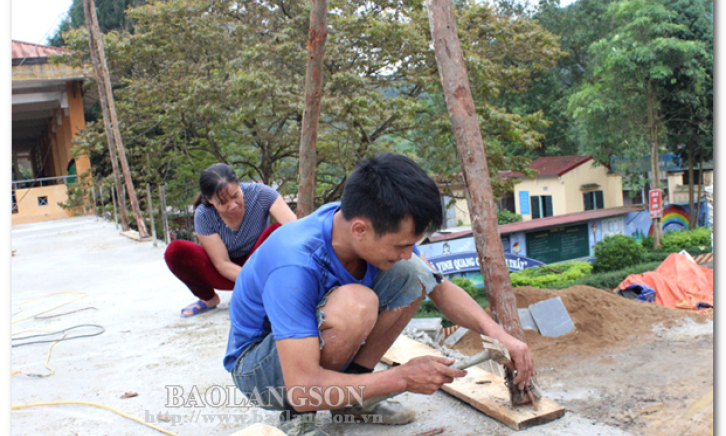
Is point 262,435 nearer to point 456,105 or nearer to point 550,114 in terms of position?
point 456,105

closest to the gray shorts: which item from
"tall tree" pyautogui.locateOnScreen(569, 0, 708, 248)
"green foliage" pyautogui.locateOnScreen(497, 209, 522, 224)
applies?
"tall tree" pyautogui.locateOnScreen(569, 0, 708, 248)

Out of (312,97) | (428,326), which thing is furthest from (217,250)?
(428,326)

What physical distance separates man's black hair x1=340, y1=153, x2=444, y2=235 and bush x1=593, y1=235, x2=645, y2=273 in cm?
1485

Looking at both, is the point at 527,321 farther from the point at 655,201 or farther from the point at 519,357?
the point at 655,201

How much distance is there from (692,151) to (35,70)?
21533mm

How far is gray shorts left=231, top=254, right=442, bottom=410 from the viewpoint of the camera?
1.79 m

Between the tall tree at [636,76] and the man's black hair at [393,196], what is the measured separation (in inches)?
597

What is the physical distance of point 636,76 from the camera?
15.2 meters

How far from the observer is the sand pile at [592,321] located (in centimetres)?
705

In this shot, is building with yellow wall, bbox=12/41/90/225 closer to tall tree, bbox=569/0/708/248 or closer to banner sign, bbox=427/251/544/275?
banner sign, bbox=427/251/544/275

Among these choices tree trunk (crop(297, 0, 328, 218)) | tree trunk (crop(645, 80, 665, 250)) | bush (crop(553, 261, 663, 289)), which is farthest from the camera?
tree trunk (crop(645, 80, 665, 250))

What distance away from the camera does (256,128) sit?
11617mm

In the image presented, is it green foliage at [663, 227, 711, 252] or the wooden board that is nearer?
the wooden board

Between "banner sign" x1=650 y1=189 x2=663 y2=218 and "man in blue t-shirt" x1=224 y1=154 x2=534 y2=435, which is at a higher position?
"man in blue t-shirt" x1=224 y1=154 x2=534 y2=435
